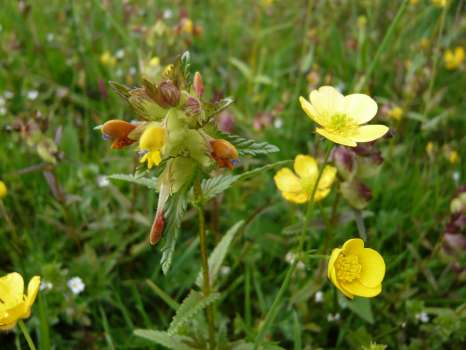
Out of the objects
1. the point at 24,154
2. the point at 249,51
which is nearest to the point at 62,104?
the point at 24,154

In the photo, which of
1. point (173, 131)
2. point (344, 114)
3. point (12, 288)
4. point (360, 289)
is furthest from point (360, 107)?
point (12, 288)

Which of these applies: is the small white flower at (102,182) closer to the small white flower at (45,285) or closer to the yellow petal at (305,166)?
the small white flower at (45,285)

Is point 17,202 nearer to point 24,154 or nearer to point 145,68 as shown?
point 24,154

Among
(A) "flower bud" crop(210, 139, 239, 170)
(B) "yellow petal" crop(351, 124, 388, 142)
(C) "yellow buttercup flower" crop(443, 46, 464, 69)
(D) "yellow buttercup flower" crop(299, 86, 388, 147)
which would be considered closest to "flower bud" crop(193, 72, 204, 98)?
(A) "flower bud" crop(210, 139, 239, 170)

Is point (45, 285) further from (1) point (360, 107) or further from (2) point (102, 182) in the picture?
(1) point (360, 107)

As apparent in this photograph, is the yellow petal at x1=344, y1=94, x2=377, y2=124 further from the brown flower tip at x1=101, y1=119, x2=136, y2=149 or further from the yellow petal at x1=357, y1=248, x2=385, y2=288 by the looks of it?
the brown flower tip at x1=101, y1=119, x2=136, y2=149

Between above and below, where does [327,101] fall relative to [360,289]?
above
